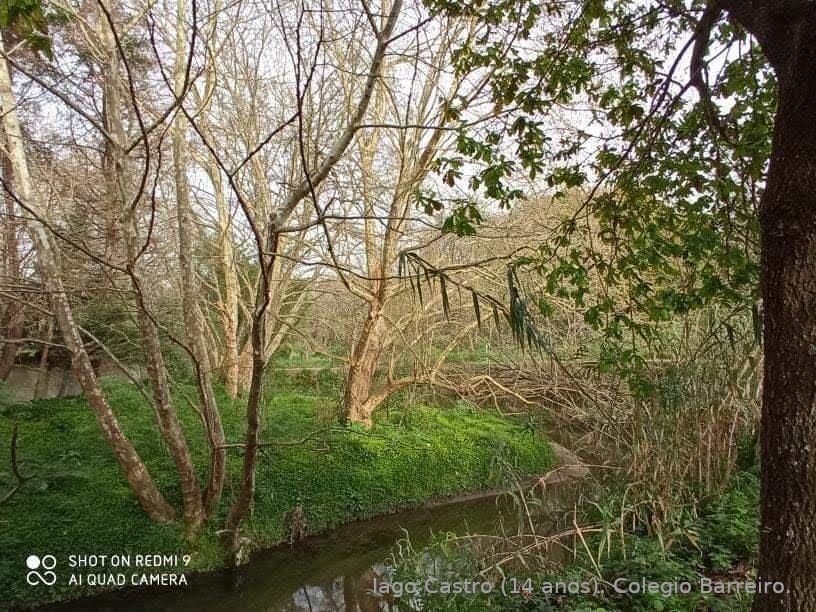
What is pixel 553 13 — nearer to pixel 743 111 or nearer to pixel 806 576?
pixel 743 111

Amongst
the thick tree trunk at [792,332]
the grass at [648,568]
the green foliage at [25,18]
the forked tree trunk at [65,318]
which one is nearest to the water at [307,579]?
the grass at [648,568]

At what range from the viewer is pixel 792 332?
1.56 metres

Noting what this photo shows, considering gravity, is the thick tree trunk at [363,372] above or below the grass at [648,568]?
above

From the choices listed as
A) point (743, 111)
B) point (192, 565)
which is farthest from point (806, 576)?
point (192, 565)

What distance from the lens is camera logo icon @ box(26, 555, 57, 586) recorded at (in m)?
4.02

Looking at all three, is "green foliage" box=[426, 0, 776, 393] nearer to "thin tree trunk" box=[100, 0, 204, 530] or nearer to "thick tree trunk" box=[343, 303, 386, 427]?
"thin tree trunk" box=[100, 0, 204, 530]

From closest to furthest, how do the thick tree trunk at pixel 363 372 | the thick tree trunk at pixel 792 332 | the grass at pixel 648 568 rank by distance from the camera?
the thick tree trunk at pixel 792 332 → the grass at pixel 648 568 → the thick tree trunk at pixel 363 372

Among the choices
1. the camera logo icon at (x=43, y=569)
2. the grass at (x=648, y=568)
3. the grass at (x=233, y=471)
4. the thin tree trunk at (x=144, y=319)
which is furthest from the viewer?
the grass at (x=233, y=471)

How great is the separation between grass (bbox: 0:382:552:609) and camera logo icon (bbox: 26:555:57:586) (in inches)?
1.6

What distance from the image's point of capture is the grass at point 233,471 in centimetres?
427

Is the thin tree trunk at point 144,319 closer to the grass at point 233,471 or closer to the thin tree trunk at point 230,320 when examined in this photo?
the grass at point 233,471

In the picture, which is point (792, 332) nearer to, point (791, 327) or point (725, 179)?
point (791, 327)

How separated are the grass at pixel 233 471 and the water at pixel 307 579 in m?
0.17

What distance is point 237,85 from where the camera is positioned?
6.68 metres
